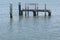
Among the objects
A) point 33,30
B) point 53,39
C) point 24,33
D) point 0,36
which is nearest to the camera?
point 53,39

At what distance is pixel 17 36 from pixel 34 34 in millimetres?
1815

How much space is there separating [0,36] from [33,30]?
465 centimetres

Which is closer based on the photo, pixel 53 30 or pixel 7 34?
pixel 7 34

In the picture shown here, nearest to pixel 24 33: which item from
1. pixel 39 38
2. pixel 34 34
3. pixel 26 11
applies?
pixel 34 34

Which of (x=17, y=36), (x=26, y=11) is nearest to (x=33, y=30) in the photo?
(x=17, y=36)

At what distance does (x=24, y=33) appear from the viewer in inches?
1120

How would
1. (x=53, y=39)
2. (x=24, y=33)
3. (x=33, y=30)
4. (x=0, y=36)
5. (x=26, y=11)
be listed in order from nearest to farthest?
(x=53, y=39), (x=0, y=36), (x=24, y=33), (x=33, y=30), (x=26, y=11)

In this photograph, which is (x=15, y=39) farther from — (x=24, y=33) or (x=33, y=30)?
(x=33, y=30)

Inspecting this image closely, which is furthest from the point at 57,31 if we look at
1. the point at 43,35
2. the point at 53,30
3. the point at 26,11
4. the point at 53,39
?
the point at 26,11

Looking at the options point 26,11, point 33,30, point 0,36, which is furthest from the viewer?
point 26,11

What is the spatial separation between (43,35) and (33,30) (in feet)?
10.7

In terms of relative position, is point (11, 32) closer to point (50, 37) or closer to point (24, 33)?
point (24, 33)

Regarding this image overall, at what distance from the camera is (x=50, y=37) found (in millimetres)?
26031

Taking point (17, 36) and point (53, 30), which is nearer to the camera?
point (17, 36)
